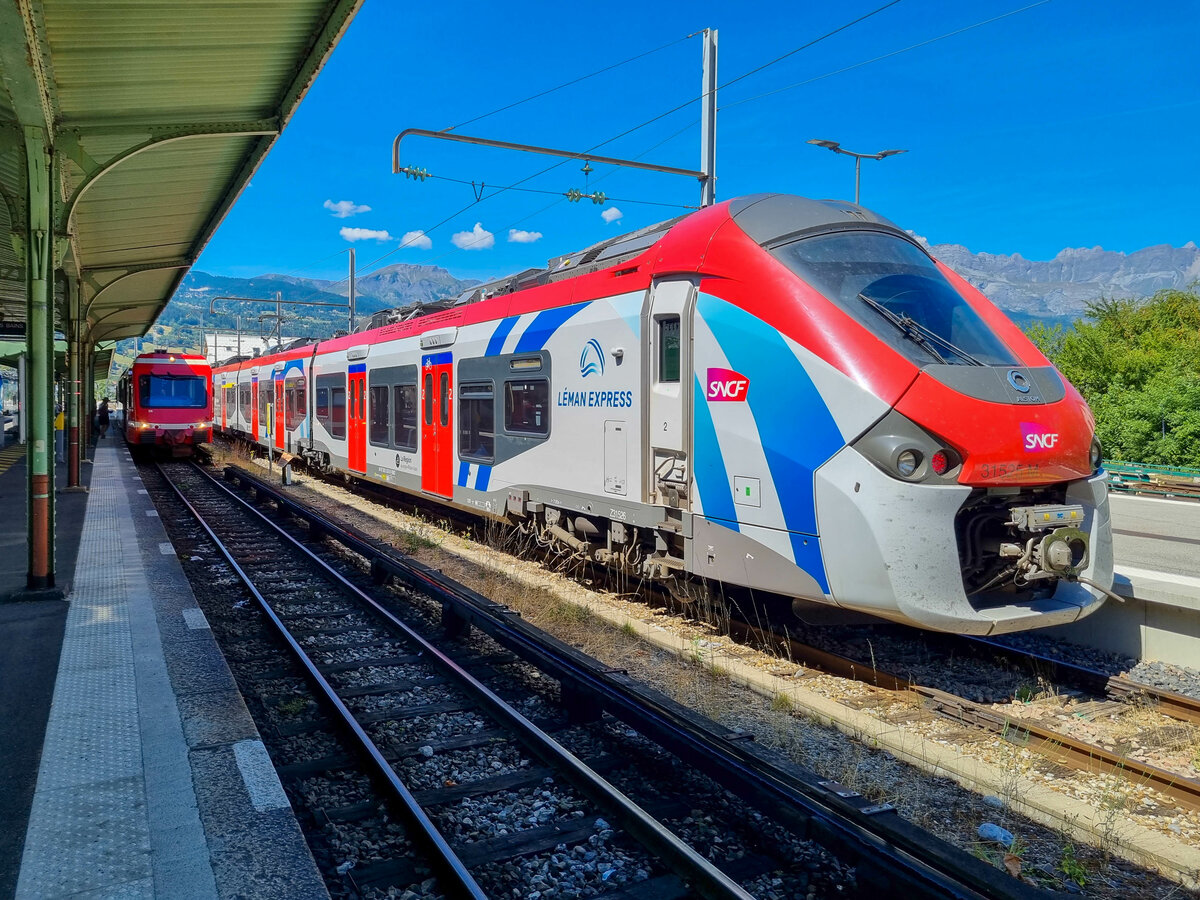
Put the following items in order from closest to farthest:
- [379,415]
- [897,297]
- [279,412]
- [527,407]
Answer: [897,297] < [527,407] < [379,415] < [279,412]

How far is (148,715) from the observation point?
4.87 meters

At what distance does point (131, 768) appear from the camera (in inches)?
165

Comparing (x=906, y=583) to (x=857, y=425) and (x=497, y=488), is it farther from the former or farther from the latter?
(x=497, y=488)

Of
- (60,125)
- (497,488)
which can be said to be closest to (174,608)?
(497,488)

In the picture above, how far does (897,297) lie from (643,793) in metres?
3.70

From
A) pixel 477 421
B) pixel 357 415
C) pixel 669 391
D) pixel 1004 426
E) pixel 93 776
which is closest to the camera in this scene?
pixel 93 776

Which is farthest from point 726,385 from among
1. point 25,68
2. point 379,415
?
point 379,415

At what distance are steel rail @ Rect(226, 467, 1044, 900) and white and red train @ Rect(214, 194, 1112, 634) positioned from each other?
1.24 meters

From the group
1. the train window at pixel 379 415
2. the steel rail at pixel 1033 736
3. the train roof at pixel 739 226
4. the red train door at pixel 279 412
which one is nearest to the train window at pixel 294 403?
the red train door at pixel 279 412

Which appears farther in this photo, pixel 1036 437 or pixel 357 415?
pixel 357 415

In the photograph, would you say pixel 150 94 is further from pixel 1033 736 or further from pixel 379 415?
pixel 1033 736

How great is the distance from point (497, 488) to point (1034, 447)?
588 centimetres

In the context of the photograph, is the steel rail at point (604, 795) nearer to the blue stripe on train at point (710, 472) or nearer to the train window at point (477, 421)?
the blue stripe on train at point (710, 472)

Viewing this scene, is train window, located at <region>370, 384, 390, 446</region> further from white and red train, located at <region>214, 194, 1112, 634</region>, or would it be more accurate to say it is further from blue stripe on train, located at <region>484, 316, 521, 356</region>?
white and red train, located at <region>214, 194, 1112, 634</region>
